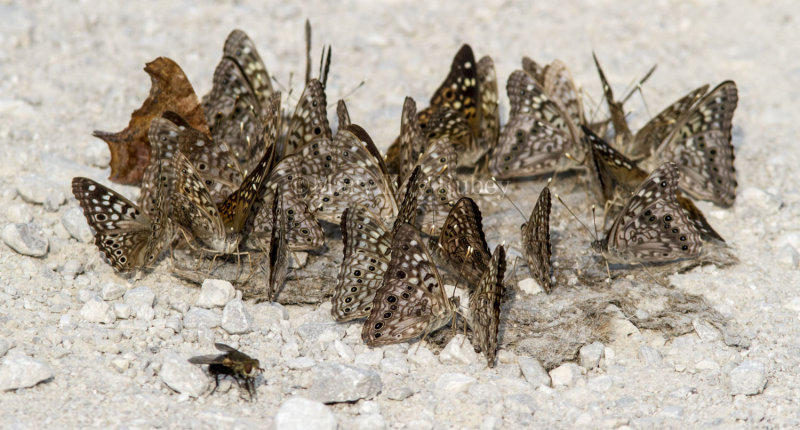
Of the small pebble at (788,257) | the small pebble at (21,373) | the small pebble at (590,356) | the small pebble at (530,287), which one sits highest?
the small pebble at (788,257)

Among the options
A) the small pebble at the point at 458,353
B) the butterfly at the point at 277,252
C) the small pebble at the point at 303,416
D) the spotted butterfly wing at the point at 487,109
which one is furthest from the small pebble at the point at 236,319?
the spotted butterfly wing at the point at 487,109

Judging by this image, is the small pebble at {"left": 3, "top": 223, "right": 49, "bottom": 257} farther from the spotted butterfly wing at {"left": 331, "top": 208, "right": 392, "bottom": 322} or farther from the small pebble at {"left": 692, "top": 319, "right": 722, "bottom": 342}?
the small pebble at {"left": 692, "top": 319, "right": 722, "bottom": 342}

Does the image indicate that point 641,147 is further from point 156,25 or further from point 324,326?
point 156,25

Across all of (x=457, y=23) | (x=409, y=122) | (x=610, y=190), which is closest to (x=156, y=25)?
(x=457, y=23)

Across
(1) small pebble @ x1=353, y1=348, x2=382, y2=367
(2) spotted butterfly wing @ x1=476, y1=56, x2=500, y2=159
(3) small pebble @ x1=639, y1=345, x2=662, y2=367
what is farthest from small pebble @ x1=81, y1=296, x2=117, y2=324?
(3) small pebble @ x1=639, y1=345, x2=662, y2=367

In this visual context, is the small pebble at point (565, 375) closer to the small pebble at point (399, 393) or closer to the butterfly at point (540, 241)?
the butterfly at point (540, 241)

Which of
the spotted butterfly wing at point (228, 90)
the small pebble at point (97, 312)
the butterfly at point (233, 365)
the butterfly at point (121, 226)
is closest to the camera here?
the butterfly at point (233, 365)
